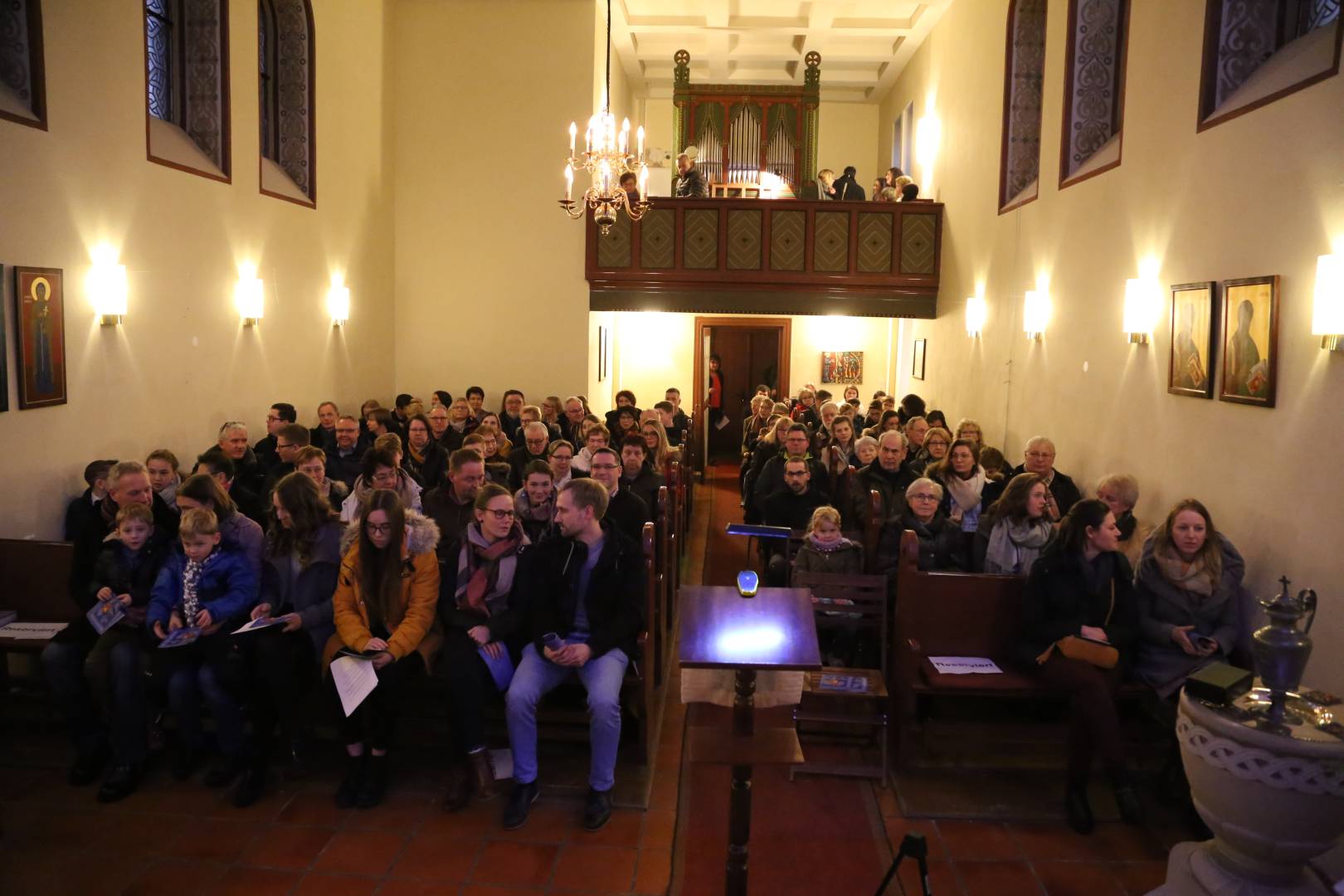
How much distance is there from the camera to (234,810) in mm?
4547

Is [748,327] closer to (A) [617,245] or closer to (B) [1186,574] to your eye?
(A) [617,245]

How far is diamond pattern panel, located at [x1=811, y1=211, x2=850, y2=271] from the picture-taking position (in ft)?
39.2

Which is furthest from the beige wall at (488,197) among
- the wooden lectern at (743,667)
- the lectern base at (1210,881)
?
the lectern base at (1210,881)

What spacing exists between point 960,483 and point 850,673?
2.06m

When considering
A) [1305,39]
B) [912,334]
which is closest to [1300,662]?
[1305,39]

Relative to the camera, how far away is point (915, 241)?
1213 cm

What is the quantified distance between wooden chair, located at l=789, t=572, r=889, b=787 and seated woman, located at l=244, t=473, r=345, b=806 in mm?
2343

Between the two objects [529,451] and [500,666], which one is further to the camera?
[529,451]

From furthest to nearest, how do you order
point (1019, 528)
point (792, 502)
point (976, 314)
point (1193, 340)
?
1. point (976, 314)
2. point (792, 502)
3. point (1193, 340)
4. point (1019, 528)

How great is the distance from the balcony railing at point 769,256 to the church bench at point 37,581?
7.67m

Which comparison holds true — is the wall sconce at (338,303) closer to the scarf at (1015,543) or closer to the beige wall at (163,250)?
the beige wall at (163,250)

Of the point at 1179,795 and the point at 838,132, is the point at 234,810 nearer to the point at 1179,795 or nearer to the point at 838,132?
the point at 1179,795

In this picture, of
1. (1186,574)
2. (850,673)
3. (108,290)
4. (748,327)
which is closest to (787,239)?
(748,327)

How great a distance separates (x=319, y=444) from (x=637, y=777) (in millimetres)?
5153
